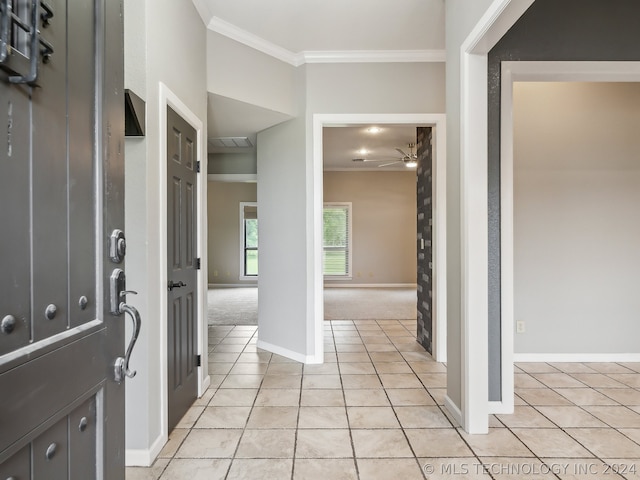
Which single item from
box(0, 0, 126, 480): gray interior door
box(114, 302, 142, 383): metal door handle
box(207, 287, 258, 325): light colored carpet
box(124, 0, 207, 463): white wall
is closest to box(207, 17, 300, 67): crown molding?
box(124, 0, 207, 463): white wall

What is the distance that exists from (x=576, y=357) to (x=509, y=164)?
7.42ft

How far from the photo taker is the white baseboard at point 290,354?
3465 mm

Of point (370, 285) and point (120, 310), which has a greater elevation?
point (120, 310)

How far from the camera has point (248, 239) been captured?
31.1 feet

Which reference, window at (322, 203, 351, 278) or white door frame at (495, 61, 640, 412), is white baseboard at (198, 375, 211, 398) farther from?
window at (322, 203, 351, 278)

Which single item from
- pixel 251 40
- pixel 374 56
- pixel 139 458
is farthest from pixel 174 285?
pixel 374 56

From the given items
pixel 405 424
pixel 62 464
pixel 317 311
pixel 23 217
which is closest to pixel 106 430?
pixel 62 464

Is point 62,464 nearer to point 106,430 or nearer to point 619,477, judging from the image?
point 106,430

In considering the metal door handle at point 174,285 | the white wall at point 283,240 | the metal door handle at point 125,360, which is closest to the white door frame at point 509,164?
the white wall at point 283,240

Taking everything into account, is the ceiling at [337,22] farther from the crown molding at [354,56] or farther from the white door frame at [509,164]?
the white door frame at [509,164]

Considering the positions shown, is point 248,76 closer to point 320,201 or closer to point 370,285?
point 320,201

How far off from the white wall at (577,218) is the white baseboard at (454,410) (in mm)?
1389

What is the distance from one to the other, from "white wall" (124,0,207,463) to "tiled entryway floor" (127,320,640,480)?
23 cm

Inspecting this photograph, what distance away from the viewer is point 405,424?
7.57 feet
